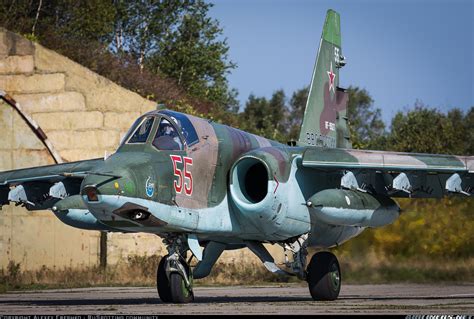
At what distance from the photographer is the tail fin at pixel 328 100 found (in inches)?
709

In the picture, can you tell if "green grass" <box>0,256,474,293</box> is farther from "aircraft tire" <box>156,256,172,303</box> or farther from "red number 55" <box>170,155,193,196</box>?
"red number 55" <box>170,155,193,196</box>

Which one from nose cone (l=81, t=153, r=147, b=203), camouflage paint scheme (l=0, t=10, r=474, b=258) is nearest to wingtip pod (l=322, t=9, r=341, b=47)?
camouflage paint scheme (l=0, t=10, r=474, b=258)

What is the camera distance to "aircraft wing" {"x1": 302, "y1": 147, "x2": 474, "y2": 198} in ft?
48.9

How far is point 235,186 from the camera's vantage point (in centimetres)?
1462

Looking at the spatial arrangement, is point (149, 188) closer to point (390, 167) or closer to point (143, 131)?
point (143, 131)

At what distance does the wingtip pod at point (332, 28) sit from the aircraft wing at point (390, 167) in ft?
14.0

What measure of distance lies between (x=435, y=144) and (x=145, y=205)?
2835 centimetres

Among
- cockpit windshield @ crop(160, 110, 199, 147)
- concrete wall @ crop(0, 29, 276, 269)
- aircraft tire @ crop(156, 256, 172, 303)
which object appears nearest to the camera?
cockpit windshield @ crop(160, 110, 199, 147)

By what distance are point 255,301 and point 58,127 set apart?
32.4 feet

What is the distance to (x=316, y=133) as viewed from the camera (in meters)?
18.1

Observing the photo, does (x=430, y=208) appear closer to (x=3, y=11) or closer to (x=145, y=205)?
(x=145, y=205)

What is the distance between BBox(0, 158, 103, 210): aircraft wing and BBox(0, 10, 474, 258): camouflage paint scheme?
0.02 meters

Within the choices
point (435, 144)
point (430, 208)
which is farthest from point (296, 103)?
point (430, 208)

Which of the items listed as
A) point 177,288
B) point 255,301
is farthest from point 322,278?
point 177,288
